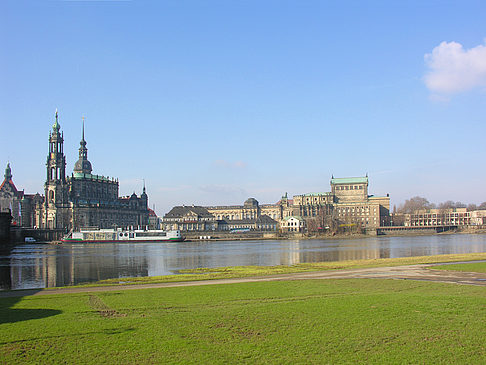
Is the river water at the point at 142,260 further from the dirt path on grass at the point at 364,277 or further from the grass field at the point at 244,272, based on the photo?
the dirt path on grass at the point at 364,277

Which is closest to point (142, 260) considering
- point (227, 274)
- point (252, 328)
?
point (227, 274)

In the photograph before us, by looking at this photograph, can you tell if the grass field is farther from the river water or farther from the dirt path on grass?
the river water

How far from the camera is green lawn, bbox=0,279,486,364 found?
1266 cm

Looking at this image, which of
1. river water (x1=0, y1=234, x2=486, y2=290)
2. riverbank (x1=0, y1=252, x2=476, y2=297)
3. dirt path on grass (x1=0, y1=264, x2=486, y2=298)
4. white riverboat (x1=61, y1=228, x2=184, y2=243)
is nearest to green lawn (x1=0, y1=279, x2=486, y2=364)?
dirt path on grass (x1=0, y1=264, x2=486, y2=298)

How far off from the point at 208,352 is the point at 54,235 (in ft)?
628

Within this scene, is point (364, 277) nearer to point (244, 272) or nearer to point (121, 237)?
point (244, 272)

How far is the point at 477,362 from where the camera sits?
1198 cm

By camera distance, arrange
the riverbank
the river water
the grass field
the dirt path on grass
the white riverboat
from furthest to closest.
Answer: the white riverboat, the river water, the grass field, the riverbank, the dirt path on grass

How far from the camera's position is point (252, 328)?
15.5 m

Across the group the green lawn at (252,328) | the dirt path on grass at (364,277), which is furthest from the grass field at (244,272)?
the green lawn at (252,328)

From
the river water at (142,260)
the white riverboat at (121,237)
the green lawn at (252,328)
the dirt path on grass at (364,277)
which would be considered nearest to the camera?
the green lawn at (252,328)

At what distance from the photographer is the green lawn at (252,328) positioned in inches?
499

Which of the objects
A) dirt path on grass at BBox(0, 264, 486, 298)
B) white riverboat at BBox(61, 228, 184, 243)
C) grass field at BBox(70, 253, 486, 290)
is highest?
dirt path on grass at BBox(0, 264, 486, 298)

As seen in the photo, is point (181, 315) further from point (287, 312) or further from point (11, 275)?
point (11, 275)
